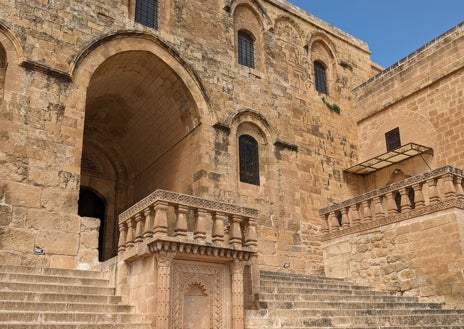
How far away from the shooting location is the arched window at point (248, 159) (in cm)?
1370

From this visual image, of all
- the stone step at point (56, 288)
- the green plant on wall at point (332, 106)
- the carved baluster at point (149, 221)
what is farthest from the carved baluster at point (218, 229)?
the green plant on wall at point (332, 106)

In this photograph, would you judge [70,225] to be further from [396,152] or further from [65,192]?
[396,152]

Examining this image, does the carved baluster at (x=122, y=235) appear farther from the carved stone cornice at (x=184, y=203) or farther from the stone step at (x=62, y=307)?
the stone step at (x=62, y=307)

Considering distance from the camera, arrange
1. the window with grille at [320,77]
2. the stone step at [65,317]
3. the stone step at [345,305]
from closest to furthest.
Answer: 1. the stone step at [65,317]
2. the stone step at [345,305]
3. the window with grille at [320,77]

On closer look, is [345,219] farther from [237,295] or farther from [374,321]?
[237,295]

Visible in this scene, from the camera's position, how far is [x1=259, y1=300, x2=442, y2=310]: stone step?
24.6ft

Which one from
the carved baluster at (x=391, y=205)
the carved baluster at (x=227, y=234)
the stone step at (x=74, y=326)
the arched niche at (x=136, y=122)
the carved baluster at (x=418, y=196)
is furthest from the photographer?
the arched niche at (x=136, y=122)

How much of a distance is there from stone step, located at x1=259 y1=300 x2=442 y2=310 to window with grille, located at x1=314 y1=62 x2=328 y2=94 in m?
9.74

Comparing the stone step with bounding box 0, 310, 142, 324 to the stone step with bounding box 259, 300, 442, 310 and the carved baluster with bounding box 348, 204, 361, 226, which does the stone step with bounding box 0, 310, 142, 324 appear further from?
the carved baluster with bounding box 348, 204, 361, 226

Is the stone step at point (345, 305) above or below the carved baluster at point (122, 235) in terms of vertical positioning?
below

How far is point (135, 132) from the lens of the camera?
51.3 feet

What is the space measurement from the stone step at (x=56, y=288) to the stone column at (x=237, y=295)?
6.54ft

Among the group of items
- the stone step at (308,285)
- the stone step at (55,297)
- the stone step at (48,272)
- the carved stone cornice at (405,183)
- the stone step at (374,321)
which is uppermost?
the carved stone cornice at (405,183)

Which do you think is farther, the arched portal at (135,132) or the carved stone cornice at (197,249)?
the arched portal at (135,132)
